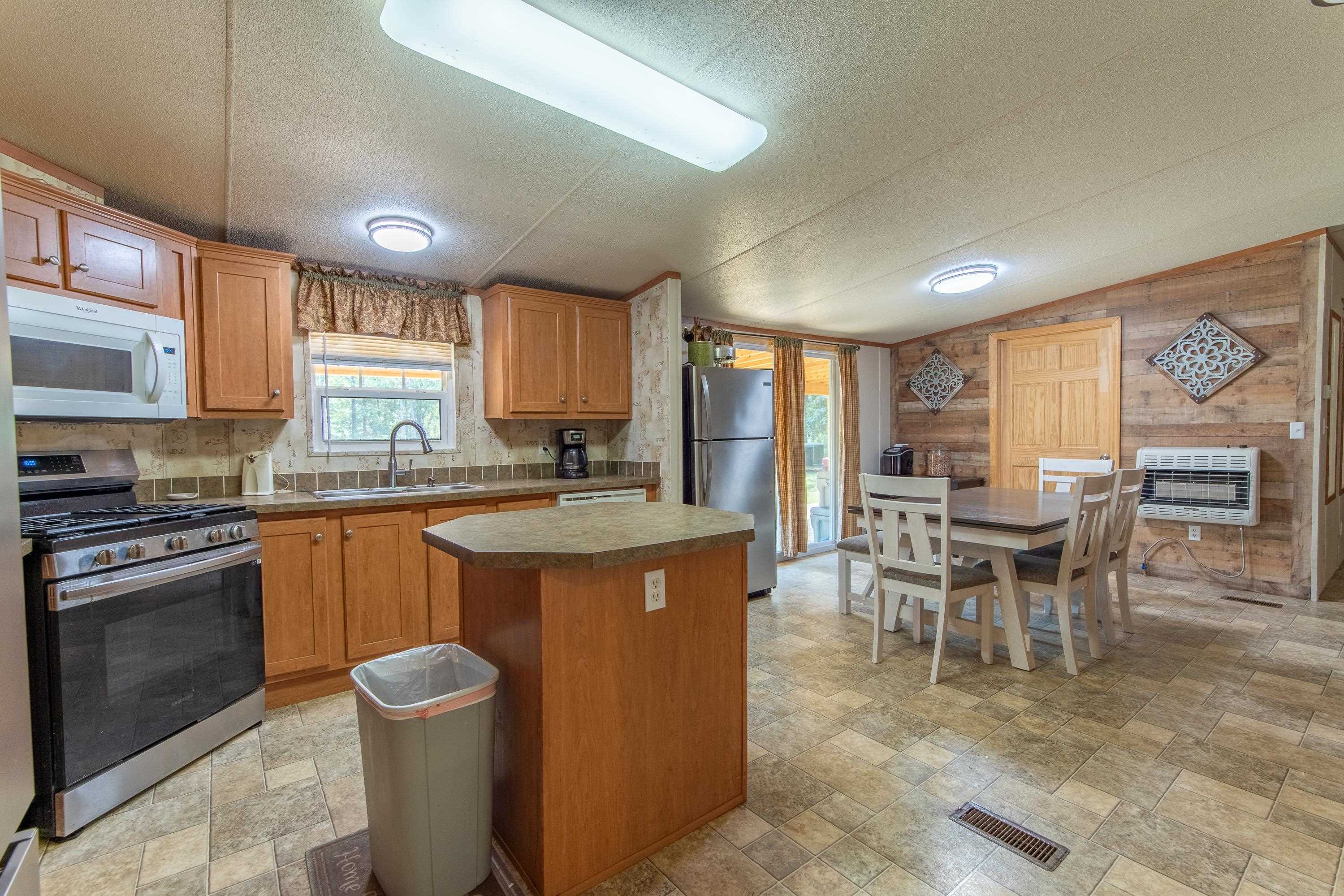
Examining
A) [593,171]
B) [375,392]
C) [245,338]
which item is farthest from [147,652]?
[593,171]

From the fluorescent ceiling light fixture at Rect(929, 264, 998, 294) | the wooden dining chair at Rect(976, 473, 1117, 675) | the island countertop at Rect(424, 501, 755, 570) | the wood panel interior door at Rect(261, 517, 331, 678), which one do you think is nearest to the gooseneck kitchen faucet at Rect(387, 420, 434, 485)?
the wood panel interior door at Rect(261, 517, 331, 678)

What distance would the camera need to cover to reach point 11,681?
568mm

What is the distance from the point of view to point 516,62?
1726 mm

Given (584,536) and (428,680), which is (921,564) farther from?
(428,680)

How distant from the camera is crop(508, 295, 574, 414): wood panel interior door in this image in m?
3.63

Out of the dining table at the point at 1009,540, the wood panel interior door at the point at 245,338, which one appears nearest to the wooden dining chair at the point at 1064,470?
the dining table at the point at 1009,540

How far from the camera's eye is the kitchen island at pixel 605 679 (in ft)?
4.94

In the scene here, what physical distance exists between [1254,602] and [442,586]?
524cm

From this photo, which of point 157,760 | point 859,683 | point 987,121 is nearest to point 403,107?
point 987,121

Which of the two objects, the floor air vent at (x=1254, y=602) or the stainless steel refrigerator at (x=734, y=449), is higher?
the stainless steel refrigerator at (x=734, y=449)

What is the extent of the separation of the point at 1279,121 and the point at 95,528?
4976 mm

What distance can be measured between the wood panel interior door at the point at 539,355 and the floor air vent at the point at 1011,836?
2.94 meters

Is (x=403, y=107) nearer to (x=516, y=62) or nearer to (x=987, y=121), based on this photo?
(x=516, y=62)

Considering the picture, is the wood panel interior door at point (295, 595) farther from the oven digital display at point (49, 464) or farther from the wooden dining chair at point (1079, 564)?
the wooden dining chair at point (1079, 564)
